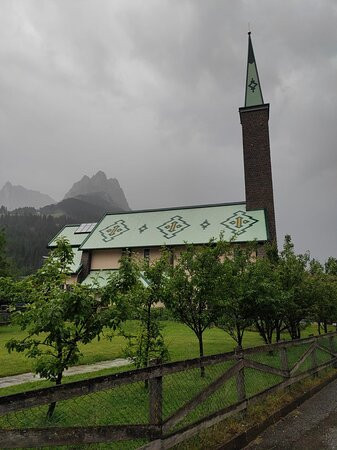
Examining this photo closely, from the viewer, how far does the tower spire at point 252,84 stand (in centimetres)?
4876

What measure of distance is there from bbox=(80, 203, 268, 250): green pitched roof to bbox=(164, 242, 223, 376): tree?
27.3 m

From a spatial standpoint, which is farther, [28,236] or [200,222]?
[28,236]

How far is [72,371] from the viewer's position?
461 inches

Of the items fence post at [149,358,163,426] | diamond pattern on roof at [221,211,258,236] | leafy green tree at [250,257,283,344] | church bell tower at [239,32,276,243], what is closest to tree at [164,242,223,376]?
leafy green tree at [250,257,283,344]

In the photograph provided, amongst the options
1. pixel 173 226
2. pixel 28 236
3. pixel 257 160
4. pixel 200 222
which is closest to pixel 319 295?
pixel 200 222

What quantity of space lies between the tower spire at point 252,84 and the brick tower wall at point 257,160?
2.88 meters

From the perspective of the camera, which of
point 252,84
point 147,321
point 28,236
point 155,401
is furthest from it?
point 28,236

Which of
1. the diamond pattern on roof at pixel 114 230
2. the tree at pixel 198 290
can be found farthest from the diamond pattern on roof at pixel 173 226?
the tree at pixel 198 290

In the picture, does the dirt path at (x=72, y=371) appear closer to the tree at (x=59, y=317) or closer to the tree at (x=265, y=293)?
the tree at (x=59, y=317)

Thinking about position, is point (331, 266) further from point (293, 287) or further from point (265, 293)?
point (265, 293)

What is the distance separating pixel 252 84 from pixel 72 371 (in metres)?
49.5

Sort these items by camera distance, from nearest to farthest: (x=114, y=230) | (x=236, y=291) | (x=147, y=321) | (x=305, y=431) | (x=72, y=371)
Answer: (x=305, y=431) → (x=147, y=321) → (x=72, y=371) → (x=236, y=291) → (x=114, y=230)

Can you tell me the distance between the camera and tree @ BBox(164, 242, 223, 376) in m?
10.9

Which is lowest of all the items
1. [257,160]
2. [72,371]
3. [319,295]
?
[72,371]
